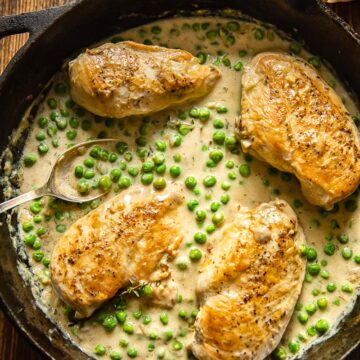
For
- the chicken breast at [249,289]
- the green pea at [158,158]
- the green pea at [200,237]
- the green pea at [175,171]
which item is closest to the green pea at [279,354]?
the chicken breast at [249,289]

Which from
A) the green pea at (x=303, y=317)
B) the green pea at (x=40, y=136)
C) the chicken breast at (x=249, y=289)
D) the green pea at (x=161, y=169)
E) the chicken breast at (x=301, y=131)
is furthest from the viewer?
the green pea at (x=40, y=136)

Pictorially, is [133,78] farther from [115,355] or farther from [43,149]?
[115,355]

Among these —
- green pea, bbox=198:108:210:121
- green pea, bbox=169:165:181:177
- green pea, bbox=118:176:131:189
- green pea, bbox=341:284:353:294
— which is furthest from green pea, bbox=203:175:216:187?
green pea, bbox=341:284:353:294

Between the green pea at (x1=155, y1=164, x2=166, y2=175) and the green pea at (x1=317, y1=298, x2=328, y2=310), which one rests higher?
the green pea at (x1=317, y1=298, x2=328, y2=310)

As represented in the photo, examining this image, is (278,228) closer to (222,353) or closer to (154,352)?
(222,353)

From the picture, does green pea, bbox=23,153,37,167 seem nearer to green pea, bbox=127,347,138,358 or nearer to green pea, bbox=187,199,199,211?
green pea, bbox=187,199,199,211

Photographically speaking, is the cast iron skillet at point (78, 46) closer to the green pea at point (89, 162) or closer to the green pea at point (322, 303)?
the green pea at point (322, 303)
